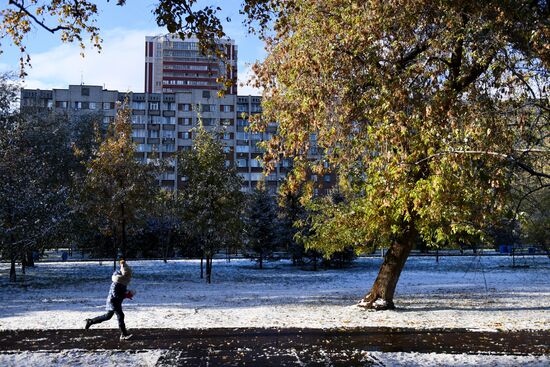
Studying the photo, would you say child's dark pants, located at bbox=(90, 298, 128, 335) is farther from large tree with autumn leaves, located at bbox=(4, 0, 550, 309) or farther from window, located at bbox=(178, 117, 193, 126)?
window, located at bbox=(178, 117, 193, 126)

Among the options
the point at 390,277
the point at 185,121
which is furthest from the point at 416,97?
the point at 185,121

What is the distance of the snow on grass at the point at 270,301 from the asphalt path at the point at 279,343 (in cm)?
109

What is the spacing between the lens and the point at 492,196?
884cm

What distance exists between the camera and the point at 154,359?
9.15 metres

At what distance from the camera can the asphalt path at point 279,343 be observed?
9.40 meters

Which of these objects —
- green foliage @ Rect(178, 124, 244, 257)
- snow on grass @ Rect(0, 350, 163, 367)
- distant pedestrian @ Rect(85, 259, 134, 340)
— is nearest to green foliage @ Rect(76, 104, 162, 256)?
green foliage @ Rect(178, 124, 244, 257)

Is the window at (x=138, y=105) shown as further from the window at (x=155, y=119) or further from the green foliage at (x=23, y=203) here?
the green foliage at (x=23, y=203)

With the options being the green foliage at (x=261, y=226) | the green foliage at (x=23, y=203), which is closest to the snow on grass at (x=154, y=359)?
the green foliage at (x=23, y=203)

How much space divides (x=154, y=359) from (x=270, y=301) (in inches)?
413

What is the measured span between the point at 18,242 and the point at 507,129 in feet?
63.7

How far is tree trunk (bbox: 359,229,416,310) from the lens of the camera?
16594 mm

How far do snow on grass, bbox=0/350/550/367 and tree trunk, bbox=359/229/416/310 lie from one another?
6961 millimetres

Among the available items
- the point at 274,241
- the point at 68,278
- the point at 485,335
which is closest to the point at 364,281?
the point at 274,241

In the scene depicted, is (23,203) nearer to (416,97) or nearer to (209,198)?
(209,198)
